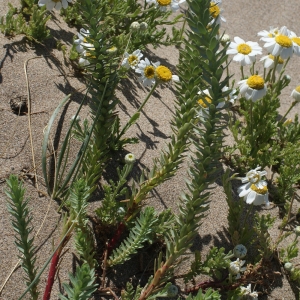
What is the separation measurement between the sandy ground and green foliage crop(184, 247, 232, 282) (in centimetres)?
27

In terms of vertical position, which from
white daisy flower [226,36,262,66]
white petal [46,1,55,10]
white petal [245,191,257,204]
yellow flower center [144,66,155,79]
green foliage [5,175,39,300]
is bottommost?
white petal [245,191,257,204]

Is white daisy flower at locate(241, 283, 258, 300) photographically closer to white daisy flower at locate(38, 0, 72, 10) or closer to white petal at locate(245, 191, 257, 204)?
white petal at locate(245, 191, 257, 204)

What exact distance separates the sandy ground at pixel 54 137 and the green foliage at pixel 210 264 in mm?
271

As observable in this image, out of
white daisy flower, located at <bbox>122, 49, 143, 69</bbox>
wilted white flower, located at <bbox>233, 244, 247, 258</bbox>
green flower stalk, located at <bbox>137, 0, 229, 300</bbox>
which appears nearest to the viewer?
green flower stalk, located at <bbox>137, 0, 229, 300</bbox>

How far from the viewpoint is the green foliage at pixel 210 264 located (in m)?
2.20

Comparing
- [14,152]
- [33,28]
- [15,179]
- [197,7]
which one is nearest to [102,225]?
[14,152]

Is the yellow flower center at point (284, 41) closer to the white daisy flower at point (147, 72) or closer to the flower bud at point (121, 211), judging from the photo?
the white daisy flower at point (147, 72)

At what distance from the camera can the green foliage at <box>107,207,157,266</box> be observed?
6.08 ft

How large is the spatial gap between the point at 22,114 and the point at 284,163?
167 cm

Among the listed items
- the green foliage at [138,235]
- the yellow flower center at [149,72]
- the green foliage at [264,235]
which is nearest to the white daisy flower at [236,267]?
the green foliage at [264,235]

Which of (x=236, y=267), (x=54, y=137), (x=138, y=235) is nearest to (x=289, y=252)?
(x=236, y=267)

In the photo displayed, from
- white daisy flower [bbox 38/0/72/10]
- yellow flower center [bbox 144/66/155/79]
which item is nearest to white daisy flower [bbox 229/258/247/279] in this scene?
yellow flower center [bbox 144/66/155/79]

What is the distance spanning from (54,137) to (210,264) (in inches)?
43.0

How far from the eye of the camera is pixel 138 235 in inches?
75.7
